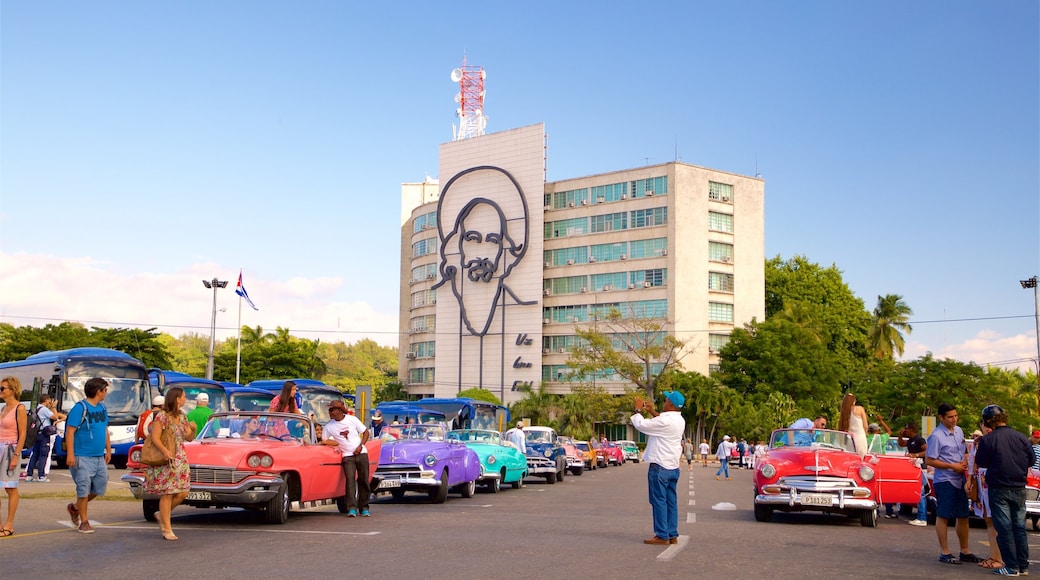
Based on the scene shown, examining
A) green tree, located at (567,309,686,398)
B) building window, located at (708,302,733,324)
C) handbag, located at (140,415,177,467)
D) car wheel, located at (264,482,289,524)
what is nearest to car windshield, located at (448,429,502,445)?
car wheel, located at (264,482,289,524)

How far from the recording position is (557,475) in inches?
1342

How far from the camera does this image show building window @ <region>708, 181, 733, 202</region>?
86375 mm

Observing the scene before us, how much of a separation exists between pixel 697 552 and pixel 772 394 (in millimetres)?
64760

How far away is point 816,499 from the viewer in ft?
54.6

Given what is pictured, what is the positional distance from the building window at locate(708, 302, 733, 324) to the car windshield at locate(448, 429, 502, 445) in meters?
60.8

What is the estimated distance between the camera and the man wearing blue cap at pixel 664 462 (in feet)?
42.3

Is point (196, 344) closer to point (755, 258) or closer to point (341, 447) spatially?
point (755, 258)

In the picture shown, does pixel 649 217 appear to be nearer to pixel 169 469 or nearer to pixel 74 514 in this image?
pixel 74 514

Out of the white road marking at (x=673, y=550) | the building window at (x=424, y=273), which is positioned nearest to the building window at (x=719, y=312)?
the building window at (x=424, y=273)

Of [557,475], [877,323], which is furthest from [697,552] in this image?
[877,323]

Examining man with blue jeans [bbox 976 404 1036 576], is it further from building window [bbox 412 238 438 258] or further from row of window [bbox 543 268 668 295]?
building window [bbox 412 238 438 258]

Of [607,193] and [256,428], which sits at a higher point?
[607,193]

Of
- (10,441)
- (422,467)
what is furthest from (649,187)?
(10,441)

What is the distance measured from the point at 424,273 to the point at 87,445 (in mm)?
87676
